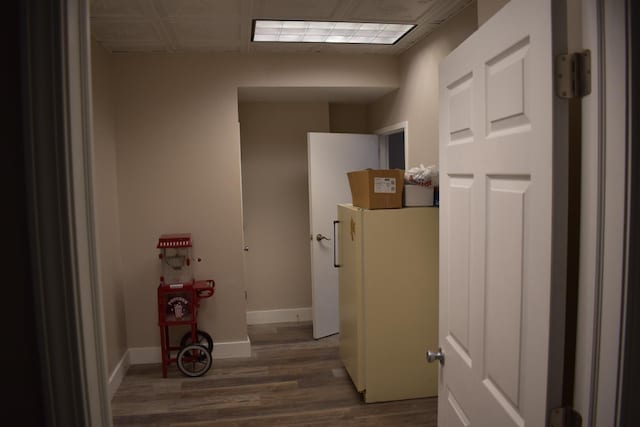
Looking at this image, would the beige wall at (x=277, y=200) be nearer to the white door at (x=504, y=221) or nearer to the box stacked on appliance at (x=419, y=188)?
the box stacked on appliance at (x=419, y=188)

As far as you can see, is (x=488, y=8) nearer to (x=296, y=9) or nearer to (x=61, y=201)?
(x=296, y=9)

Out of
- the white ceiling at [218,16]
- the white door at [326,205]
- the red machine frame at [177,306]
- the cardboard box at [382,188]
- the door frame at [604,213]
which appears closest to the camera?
the door frame at [604,213]

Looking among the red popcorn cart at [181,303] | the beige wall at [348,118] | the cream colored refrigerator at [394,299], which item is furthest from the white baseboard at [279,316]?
the beige wall at [348,118]

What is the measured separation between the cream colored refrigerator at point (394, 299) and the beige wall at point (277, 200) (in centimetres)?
170

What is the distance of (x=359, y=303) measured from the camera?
288cm

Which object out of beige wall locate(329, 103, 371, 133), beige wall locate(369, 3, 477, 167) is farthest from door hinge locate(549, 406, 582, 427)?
beige wall locate(329, 103, 371, 133)

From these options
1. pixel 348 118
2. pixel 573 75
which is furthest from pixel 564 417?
pixel 348 118

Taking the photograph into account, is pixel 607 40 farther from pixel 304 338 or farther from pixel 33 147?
pixel 304 338

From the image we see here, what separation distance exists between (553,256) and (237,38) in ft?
9.39

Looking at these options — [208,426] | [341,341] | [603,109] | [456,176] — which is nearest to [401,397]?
[341,341]

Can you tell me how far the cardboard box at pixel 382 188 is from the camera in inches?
108

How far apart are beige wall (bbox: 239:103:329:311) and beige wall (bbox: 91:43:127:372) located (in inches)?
52.1

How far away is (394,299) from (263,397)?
1177 mm

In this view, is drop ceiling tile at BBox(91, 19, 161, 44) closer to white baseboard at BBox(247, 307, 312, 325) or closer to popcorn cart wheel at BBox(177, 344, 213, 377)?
popcorn cart wheel at BBox(177, 344, 213, 377)
